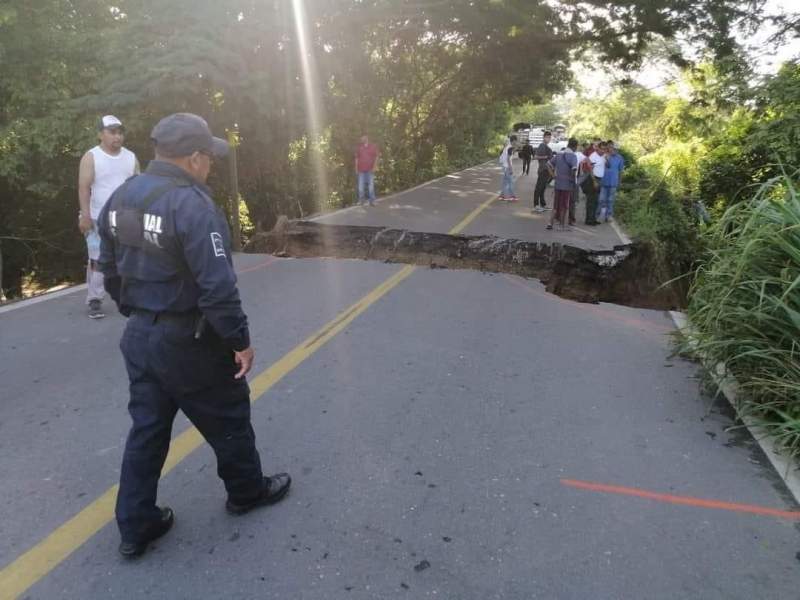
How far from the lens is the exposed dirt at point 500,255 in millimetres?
8195

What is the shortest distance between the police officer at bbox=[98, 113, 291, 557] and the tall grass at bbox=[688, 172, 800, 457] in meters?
3.12

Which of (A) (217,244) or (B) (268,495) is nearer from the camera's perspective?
(A) (217,244)

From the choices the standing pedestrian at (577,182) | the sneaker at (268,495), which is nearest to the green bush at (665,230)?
the standing pedestrian at (577,182)

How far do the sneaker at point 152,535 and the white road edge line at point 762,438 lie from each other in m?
3.15

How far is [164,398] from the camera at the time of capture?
100 inches

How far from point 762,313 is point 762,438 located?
0.81m

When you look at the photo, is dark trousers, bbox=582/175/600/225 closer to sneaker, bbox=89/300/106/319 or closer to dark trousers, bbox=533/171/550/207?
dark trousers, bbox=533/171/550/207

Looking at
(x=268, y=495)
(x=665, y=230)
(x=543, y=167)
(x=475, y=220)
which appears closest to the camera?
(x=268, y=495)

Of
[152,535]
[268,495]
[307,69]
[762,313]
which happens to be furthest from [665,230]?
[152,535]

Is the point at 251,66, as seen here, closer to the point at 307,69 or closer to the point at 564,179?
the point at 307,69

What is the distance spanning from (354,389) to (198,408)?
1873mm

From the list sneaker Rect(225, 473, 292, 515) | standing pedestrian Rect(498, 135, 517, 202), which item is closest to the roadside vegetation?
sneaker Rect(225, 473, 292, 515)

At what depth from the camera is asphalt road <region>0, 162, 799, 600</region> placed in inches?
99.0

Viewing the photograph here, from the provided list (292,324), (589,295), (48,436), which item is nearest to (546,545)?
(48,436)
